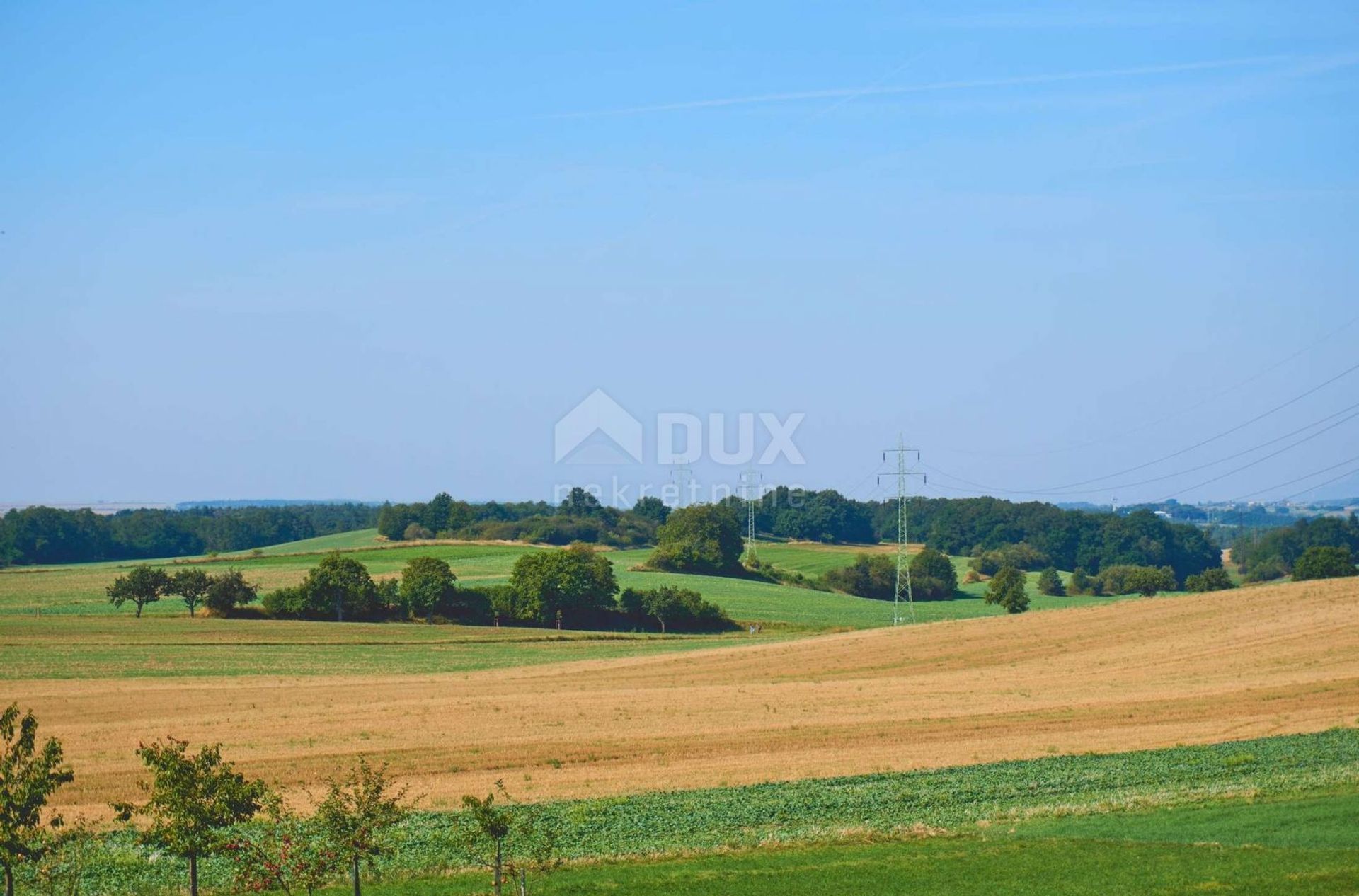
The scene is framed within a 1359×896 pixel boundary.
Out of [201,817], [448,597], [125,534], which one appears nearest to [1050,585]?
[448,597]

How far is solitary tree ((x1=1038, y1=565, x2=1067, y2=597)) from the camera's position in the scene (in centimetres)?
10862

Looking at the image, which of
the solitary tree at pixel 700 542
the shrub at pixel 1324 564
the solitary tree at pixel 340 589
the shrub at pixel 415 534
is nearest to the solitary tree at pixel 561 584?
the solitary tree at pixel 340 589

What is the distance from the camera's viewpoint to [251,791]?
54.1ft

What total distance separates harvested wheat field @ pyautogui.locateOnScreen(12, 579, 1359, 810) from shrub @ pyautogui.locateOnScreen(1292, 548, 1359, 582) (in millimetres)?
18660

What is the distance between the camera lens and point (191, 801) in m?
15.8

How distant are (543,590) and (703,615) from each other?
429 inches

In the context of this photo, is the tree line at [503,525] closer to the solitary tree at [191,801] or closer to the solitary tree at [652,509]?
the solitary tree at [652,509]

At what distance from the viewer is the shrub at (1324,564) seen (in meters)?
78.1

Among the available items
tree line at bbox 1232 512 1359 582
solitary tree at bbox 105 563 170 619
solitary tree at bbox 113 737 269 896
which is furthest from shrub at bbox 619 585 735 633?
solitary tree at bbox 113 737 269 896

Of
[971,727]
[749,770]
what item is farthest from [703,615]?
[749,770]

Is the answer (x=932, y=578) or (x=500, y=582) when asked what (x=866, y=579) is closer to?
(x=932, y=578)

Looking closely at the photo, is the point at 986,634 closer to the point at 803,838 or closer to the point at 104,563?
the point at 803,838

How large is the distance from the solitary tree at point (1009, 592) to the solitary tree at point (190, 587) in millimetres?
51767

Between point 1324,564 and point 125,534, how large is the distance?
124 meters
